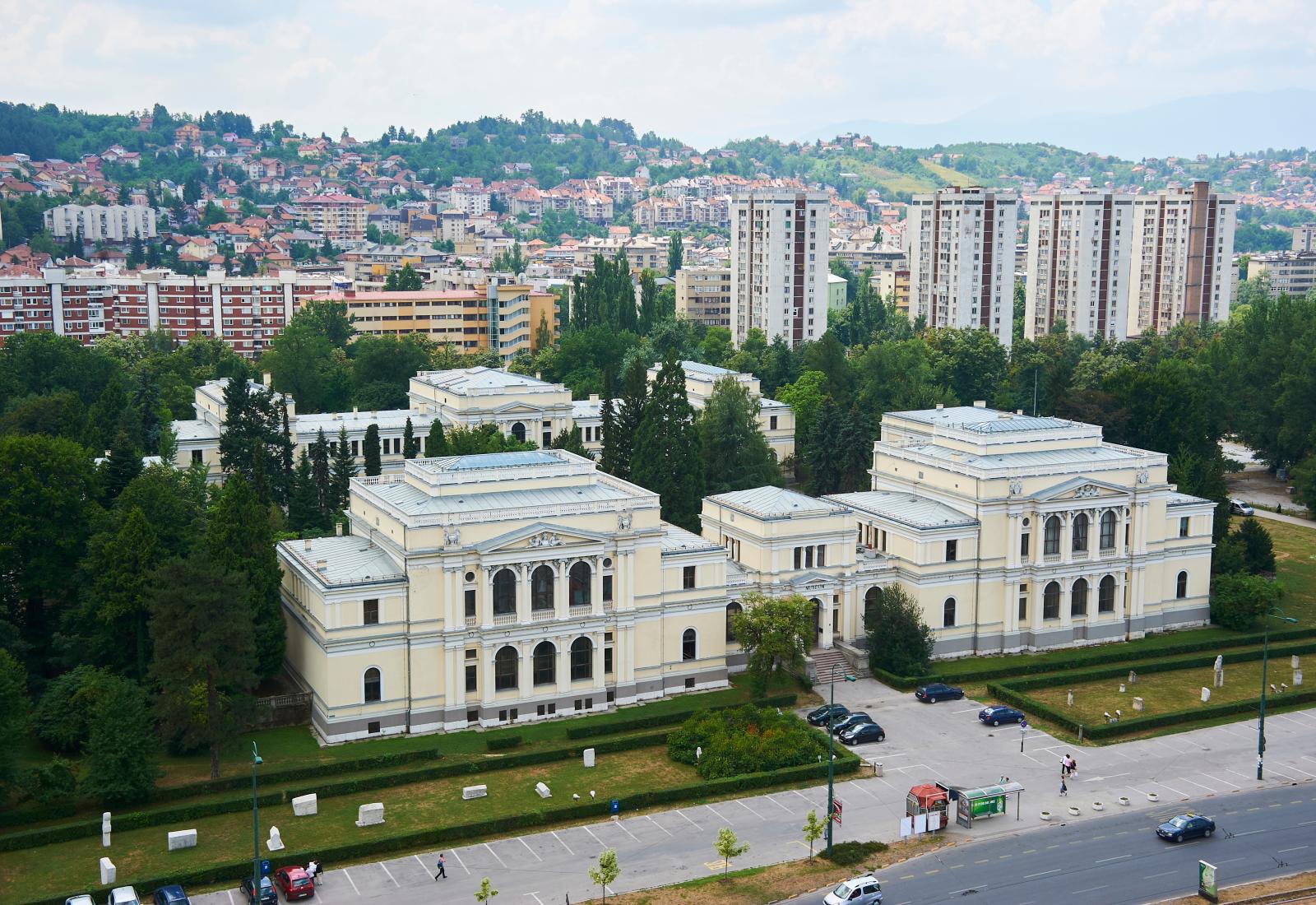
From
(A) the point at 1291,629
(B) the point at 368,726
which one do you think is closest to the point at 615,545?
(B) the point at 368,726

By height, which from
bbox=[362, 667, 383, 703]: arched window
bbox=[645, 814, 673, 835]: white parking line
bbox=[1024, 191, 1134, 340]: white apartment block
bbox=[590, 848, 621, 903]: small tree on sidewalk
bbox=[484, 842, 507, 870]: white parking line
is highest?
bbox=[1024, 191, 1134, 340]: white apartment block

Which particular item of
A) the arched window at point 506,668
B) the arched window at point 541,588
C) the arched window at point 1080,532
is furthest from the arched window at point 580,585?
the arched window at point 1080,532

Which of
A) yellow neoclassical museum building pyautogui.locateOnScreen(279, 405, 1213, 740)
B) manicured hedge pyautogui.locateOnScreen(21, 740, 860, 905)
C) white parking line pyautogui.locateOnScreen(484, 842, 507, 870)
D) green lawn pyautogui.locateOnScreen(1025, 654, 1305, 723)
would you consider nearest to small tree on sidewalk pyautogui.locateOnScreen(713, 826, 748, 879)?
manicured hedge pyautogui.locateOnScreen(21, 740, 860, 905)

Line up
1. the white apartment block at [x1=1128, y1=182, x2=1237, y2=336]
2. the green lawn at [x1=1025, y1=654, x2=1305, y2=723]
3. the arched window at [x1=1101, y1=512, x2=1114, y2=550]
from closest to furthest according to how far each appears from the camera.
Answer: the green lawn at [x1=1025, y1=654, x2=1305, y2=723] → the arched window at [x1=1101, y1=512, x2=1114, y2=550] → the white apartment block at [x1=1128, y1=182, x2=1237, y2=336]

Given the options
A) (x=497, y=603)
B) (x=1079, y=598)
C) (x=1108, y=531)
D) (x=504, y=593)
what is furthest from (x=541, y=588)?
(x=1108, y=531)

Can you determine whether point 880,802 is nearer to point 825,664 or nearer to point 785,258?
point 825,664

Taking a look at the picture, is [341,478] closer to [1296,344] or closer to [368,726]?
[368,726]

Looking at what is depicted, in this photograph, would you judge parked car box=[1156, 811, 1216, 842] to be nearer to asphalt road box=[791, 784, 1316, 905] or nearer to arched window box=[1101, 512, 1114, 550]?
asphalt road box=[791, 784, 1316, 905]
